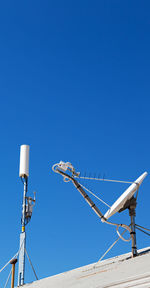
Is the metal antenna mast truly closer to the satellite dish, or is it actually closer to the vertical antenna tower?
the vertical antenna tower

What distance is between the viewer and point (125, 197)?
14.4m

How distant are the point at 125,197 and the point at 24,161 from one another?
332 inches

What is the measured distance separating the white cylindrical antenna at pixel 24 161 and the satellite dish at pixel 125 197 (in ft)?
24.0

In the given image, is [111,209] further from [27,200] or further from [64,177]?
[27,200]

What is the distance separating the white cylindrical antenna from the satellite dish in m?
7.32

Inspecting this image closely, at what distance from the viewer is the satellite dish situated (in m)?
14.4

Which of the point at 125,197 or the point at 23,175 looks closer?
the point at 125,197

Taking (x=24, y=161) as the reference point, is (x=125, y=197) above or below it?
below

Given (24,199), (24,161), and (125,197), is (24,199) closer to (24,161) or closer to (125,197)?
(24,161)

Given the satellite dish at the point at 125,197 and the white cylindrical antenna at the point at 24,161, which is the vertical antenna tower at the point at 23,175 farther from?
the satellite dish at the point at 125,197

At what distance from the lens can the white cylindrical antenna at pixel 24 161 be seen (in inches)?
845

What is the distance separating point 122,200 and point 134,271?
5067 millimetres

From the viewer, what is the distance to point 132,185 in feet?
48.2

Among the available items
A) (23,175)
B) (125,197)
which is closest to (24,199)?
(23,175)
